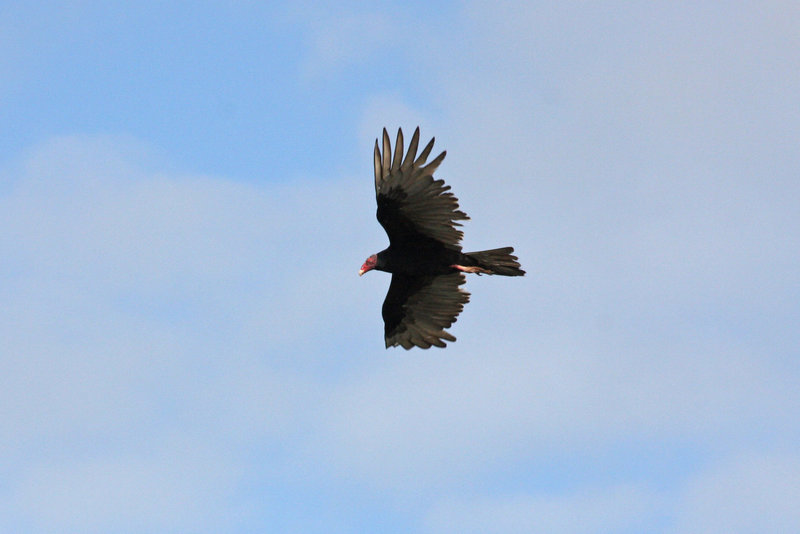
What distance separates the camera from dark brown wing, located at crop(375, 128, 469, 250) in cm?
1427

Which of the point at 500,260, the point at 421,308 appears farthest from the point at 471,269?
the point at 421,308

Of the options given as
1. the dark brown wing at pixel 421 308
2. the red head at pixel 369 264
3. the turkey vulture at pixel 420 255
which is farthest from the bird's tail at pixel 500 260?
the red head at pixel 369 264

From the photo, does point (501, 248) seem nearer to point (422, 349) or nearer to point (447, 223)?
point (447, 223)

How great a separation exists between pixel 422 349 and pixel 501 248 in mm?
1912

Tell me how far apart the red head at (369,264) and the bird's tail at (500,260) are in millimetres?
1205

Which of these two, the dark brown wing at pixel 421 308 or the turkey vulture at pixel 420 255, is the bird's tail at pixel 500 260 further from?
the dark brown wing at pixel 421 308

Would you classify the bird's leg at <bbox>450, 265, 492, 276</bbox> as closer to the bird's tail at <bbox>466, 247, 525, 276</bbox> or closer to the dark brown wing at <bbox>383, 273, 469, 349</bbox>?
the bird's tail at <bbox>466, 247, 525, 276</bbox>

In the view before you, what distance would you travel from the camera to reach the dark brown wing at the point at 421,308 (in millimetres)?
15764

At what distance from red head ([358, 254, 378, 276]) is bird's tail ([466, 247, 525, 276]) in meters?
1.21

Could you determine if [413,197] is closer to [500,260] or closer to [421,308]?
[500,260]

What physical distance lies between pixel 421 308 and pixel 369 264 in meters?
0.98

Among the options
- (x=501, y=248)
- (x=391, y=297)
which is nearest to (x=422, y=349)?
(x=391, y=297)

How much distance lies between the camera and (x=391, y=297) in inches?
633

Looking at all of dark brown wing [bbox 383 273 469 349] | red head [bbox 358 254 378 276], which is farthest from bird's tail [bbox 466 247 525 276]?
red head [bbox 358 254 378 276]
